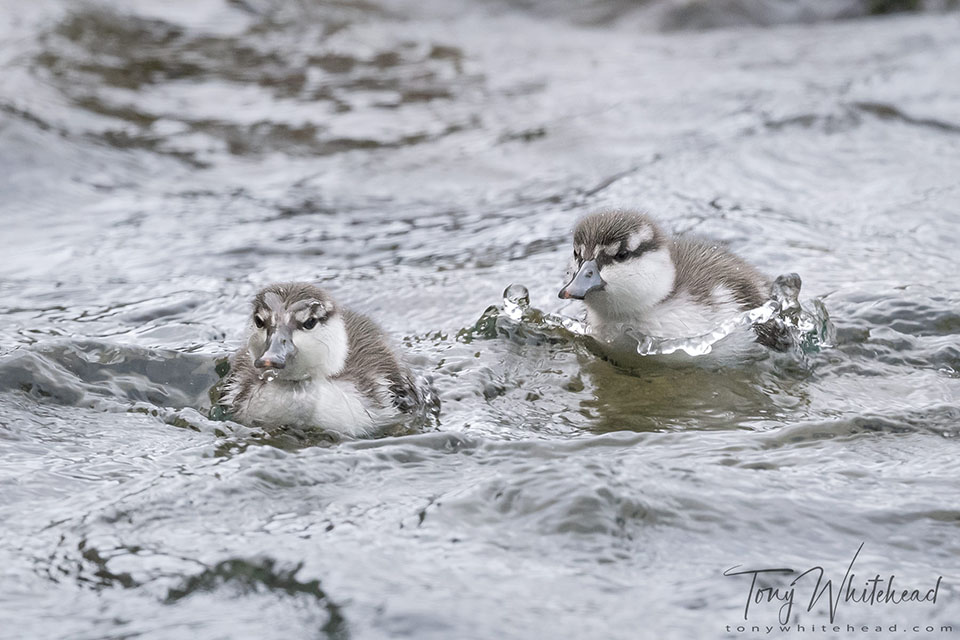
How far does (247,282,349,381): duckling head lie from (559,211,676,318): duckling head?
1.37 metres

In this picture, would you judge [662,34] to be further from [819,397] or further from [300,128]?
[819,397]

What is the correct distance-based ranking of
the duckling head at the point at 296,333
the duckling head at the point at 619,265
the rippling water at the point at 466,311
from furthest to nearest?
the duckling head at the point at 619,265, the duckling head at the point at 296,333, the rippling water at the point at 466,311

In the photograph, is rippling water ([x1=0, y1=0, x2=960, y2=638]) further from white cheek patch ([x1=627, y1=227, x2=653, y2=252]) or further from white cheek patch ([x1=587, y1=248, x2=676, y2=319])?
white cheek patch ([x1=627, y1=227, x2=653, y2=252])

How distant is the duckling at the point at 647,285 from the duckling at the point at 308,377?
1.25 metres

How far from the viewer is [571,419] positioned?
616 cm

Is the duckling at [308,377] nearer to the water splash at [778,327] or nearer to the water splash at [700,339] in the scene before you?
the water splash at [778,327]

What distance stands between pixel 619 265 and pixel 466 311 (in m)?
1.39

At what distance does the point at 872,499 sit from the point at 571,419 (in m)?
1.63

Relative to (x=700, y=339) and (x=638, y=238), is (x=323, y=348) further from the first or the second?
(x=700, y=339)
